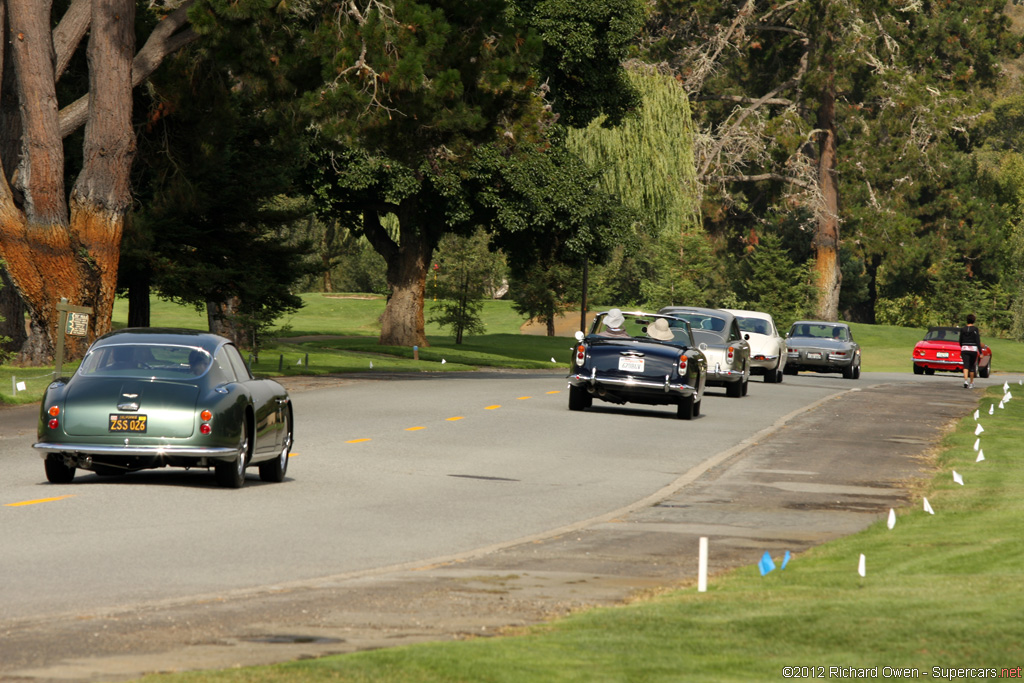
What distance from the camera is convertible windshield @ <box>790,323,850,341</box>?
44.9 meters

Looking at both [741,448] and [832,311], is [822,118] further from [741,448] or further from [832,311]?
[741,448]

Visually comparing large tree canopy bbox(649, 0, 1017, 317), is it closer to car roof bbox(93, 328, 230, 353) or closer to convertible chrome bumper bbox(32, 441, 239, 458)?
car roof bbox(93, 328, 230, 353)

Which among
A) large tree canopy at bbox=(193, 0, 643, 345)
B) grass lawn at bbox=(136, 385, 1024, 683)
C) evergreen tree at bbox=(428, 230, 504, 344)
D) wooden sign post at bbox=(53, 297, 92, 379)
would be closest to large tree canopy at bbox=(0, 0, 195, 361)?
large tree canopy at bbox=(193, 0, 643, 345)

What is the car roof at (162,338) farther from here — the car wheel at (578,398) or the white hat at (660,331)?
the white hat at (660,331)

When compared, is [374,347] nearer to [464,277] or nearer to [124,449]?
[464,277]

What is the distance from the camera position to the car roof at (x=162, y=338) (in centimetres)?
1436

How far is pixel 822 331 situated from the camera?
46312 millimetres

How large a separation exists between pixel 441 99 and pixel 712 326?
787 centimetres

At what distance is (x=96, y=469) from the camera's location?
14.6m

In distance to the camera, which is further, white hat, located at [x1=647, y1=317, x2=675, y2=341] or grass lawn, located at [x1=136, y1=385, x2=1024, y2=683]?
white hat, located at [x1=647, y1=317, x2=675, y2=341]

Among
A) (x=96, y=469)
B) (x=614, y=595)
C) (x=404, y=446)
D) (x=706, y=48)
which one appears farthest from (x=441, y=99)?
(x=706, y=48)

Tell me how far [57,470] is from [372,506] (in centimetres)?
319

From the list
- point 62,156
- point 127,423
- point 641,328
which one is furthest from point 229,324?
point 127,423

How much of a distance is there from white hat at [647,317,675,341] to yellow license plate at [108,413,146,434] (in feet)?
40.5
